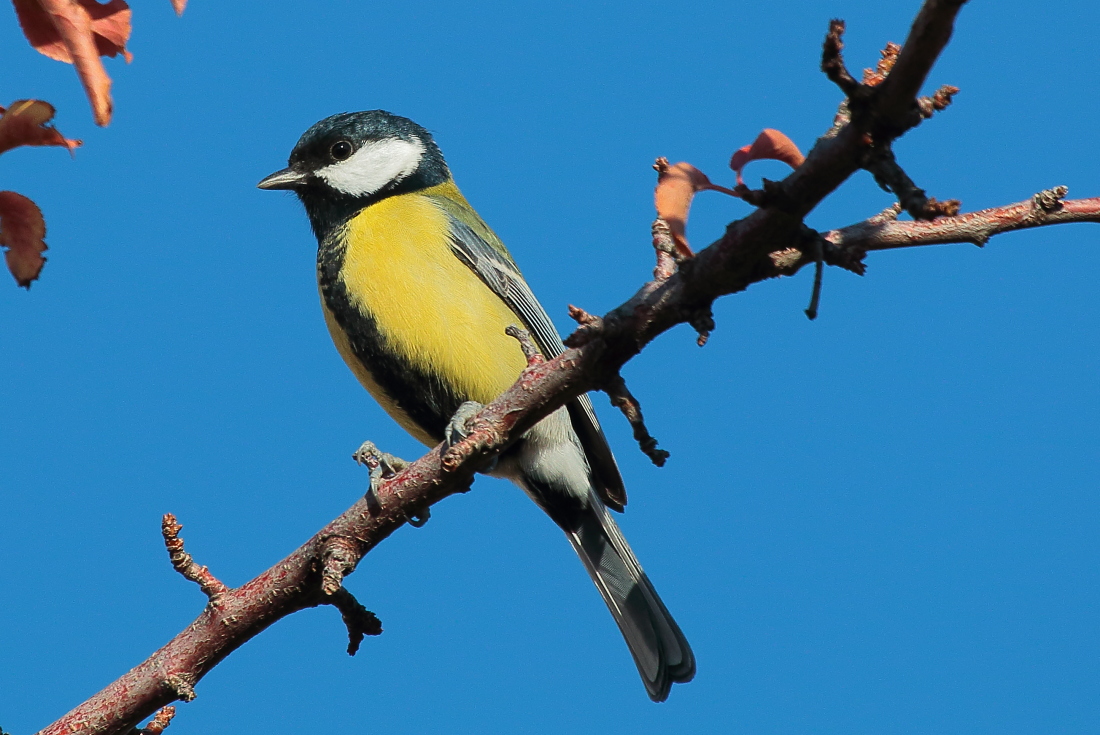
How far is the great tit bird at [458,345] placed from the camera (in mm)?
4727

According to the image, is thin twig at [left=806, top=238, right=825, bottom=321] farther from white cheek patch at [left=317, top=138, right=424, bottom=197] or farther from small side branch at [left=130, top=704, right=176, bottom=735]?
white cheek patch at [left=317, top=138, right=424, bottom=197]

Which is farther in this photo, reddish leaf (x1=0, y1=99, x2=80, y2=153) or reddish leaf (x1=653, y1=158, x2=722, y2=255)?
reddish leaf (x1=653, y1=158, x2=722, y2=255)

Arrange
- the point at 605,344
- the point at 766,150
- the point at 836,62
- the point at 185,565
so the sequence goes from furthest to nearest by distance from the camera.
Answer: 1. the point at 185,565
2. the point at 605,344
3. the point at 766,150
4. the point at 836,62

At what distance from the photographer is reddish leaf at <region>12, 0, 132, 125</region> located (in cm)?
138

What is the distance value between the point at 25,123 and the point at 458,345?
3.28 meters

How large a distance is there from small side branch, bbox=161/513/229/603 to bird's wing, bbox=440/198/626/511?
7.46 ft

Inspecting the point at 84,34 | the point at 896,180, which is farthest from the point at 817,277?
the point at 84,34

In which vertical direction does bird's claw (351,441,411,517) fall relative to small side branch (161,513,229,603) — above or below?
above

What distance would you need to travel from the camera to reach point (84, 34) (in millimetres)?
1428

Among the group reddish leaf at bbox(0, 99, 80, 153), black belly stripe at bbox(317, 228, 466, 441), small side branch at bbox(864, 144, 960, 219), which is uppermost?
black belly stripe at bbox(317, 228, 466, 441)

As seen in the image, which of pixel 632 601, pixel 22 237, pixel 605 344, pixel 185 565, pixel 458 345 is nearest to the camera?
pixel 22 237

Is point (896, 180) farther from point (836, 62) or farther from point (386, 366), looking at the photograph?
point (386, 366)

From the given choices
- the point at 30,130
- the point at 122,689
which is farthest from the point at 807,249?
the point at 122,689

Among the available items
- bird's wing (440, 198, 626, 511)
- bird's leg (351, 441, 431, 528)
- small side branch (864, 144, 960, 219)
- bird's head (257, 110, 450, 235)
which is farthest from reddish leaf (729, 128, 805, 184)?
bird's head (257, 110, 450, 235)
